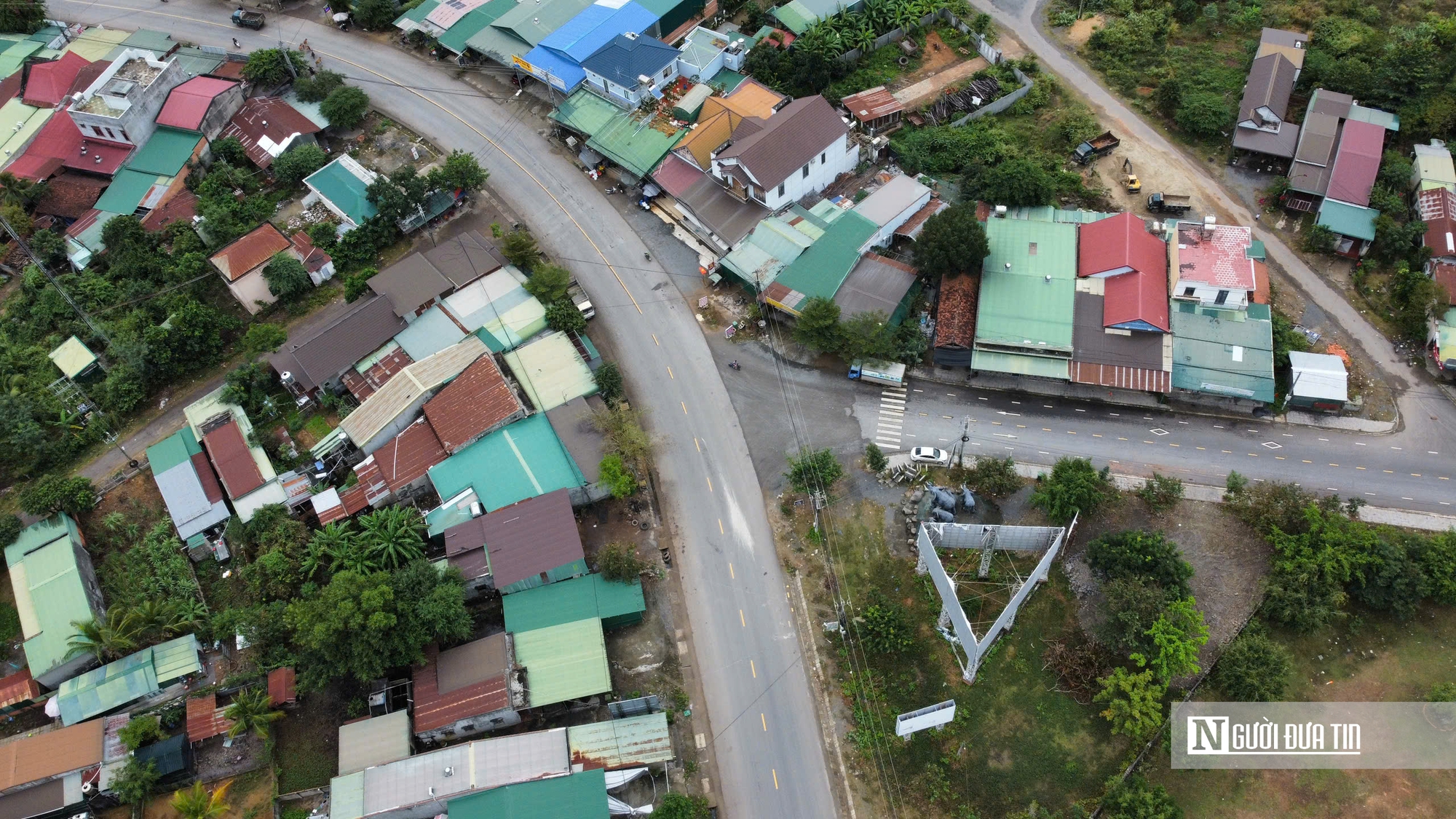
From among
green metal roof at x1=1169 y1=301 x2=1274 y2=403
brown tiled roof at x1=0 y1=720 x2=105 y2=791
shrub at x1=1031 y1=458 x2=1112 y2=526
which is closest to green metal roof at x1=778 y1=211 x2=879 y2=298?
shrub at x1=1031 y1=458 x2=1112 y2=526

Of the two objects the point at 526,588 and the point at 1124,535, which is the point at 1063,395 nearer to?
the point at 1124,535

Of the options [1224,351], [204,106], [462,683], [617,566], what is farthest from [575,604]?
[204,106]

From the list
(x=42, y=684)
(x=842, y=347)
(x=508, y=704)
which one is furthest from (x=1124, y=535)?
(x=42, y=684)

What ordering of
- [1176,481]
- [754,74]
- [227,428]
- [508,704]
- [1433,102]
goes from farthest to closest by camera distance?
[754,74] < [1433,102] < [227,428] < [1176,481] < [508,704]

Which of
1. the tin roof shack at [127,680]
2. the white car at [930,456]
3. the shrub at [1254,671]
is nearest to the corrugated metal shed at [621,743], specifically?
the white car at [930,456]

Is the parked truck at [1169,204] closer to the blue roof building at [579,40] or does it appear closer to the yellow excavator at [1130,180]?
the yellow excavator at [1130,180]
